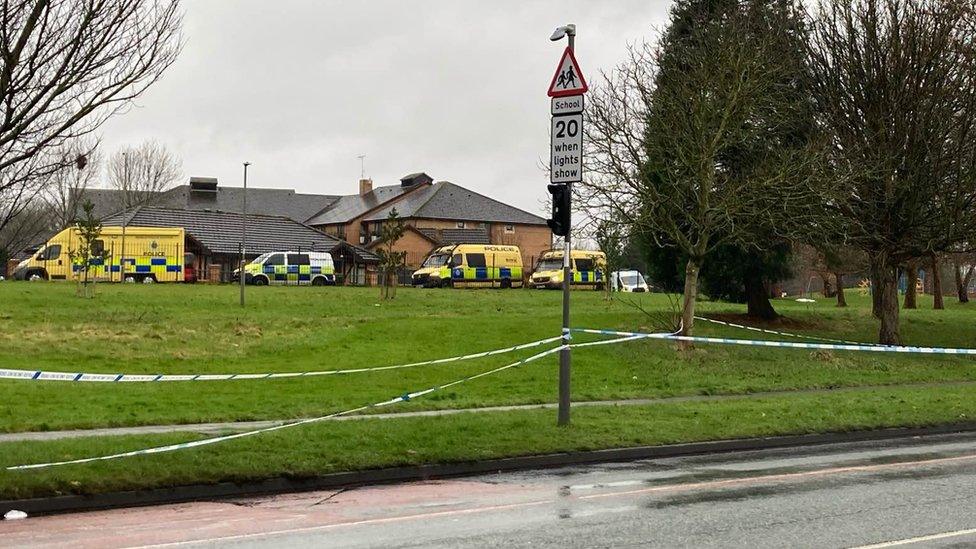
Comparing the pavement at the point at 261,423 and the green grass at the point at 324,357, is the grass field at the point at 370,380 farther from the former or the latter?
the pavement at the point at 261,423

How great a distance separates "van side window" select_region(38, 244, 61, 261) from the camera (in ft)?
150

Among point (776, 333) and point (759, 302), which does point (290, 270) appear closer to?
point (759, 302)

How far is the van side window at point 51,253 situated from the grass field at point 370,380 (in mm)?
12584

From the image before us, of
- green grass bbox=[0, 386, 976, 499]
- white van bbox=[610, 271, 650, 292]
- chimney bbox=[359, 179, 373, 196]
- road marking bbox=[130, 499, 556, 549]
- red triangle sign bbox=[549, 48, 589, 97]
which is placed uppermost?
chimney bbox=[359, 179, 373, 196]

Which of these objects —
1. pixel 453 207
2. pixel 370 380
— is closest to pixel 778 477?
pixel 370 380

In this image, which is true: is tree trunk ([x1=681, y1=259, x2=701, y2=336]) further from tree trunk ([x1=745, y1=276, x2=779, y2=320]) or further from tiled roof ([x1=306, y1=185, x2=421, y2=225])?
tiled roof ([x1=306, y1=185, x2=421, y2=225])

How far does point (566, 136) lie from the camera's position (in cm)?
1395

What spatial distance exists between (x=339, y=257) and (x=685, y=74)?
122 feet

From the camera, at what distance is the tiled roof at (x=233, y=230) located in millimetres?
57688

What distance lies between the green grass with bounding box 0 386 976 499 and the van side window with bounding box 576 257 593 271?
33331 mm

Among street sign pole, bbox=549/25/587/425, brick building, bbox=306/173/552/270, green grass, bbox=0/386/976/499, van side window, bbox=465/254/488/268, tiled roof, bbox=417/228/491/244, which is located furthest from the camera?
brick building, bbox=306/173/552/270

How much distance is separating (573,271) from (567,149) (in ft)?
125

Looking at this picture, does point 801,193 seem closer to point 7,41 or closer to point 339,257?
point 7,41

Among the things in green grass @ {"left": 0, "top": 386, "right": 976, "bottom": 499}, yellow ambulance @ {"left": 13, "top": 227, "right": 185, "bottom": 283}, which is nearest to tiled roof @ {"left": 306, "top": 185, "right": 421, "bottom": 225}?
yellow ambulance @ {"left": 13, "top": 227, "right": 185, "bottom": 283}
